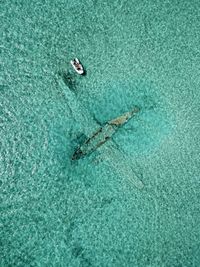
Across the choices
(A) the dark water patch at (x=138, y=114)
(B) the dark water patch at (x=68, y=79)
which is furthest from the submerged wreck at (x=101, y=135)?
(B) the dark water patch at (x=68, y=79)

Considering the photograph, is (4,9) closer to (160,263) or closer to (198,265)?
(160,263)

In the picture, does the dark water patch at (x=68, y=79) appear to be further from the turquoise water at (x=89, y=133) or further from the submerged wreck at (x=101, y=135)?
the submerged wreck at (x=101, y=135)

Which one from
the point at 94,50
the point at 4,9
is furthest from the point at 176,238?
the point at 4,9

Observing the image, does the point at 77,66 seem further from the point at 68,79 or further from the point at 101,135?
the point at 101,135

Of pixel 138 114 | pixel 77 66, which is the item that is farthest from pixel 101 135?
pixel 77 66

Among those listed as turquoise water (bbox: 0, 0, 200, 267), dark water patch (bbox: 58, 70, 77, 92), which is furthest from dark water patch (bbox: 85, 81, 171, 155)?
dark water patch (bbox: 58, 70, 77, 92)
